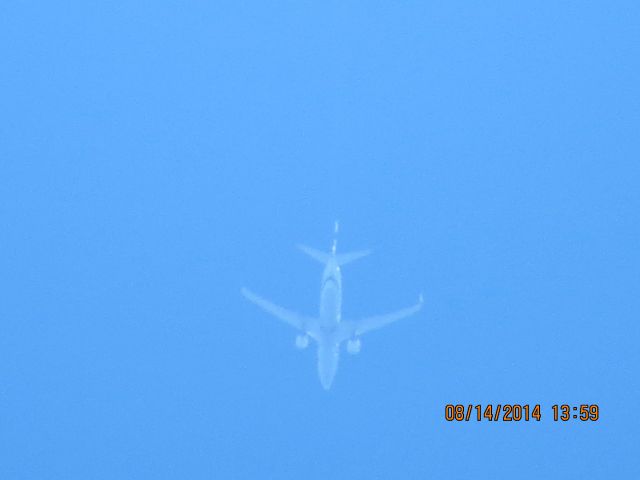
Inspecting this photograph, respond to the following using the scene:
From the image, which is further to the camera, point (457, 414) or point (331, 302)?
point (457, 414)

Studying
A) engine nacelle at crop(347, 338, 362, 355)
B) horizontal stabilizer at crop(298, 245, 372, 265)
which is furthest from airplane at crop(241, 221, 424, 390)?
horizontal stabilizer at crop(298, 245, 372, 265)

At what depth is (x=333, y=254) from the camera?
40.2 meters

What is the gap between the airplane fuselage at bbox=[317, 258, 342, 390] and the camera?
39906 mm

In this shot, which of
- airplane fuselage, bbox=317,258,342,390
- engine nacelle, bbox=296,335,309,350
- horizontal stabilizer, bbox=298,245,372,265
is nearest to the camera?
horizontal stabilizer, bbox=298,245,372,265

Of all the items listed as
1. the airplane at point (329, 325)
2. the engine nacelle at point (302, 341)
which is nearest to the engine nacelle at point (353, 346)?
the airplane at point (329, 325)

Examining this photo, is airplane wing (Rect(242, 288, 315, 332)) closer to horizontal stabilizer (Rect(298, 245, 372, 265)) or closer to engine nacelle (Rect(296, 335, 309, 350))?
engine nacelle (Rect(296, 335, 309, 350))

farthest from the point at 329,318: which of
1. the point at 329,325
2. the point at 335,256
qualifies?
the point at 335,256

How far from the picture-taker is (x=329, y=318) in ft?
138

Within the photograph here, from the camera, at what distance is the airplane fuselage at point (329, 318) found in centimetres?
3991

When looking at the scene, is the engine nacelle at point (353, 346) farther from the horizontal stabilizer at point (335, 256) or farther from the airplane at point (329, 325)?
the horizontal stabilizer at point (335, 256)

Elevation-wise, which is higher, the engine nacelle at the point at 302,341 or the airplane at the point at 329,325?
the airplane at the point at 329,325

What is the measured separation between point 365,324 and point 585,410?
9.10 m

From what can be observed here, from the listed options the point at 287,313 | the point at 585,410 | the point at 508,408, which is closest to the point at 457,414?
the point at 508,408

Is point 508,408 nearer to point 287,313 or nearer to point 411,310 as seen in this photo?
point 411,310
